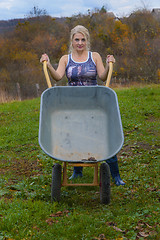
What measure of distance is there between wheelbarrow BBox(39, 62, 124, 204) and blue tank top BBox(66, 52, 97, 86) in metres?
0.27

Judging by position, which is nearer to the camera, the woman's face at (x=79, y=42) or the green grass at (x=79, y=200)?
the green grass at (x=79, y=200)

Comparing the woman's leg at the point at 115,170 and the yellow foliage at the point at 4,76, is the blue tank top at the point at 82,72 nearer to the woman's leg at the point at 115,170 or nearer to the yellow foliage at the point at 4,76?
the woman's leg at the point at 115,170

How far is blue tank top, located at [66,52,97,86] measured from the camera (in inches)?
158

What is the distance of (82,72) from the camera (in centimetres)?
400

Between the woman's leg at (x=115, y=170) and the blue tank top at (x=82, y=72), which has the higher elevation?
the blue tank top at (x=82, y=72)

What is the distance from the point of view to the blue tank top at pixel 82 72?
4.00m

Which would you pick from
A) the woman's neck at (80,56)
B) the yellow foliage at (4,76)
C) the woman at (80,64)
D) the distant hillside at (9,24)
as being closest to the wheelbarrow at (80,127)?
the woman at (80,64)

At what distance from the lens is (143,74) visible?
23.7 m

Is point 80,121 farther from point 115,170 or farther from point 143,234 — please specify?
point 143,234

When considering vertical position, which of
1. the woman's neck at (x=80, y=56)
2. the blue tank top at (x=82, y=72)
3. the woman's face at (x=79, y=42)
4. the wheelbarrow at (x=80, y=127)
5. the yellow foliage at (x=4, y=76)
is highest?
the woman's face at (x=79, y=42)

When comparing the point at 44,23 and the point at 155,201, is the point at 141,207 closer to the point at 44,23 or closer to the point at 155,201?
the point at 155,201

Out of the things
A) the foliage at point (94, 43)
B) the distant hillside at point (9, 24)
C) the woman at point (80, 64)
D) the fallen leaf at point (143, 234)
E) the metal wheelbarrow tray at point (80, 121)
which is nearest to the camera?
the fallen leaf at point (143, 234)

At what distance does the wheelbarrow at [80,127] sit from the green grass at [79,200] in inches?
10.4

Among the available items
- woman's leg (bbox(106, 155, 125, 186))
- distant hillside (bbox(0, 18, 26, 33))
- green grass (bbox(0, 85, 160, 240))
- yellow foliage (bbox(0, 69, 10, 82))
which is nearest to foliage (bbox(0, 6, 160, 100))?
yellow foliage (bbox(0, 69, 10, 82))
